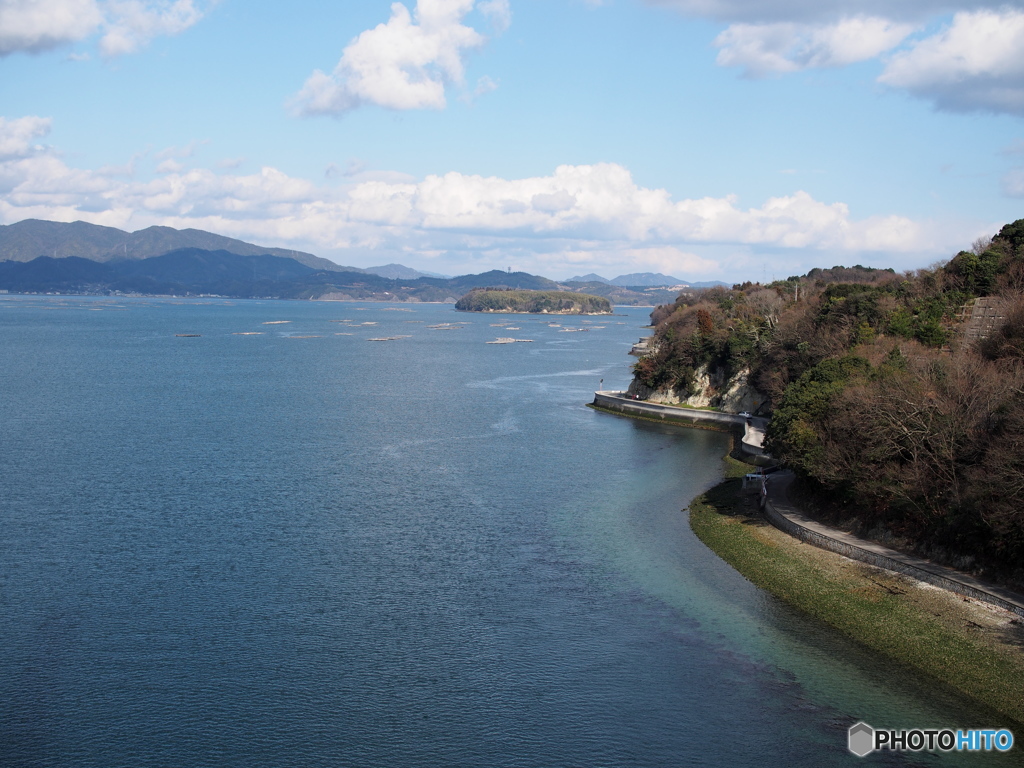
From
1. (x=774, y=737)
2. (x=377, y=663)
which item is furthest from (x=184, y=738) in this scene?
(x=774, y=737)

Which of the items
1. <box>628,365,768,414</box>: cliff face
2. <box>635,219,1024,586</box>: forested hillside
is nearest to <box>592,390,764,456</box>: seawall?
<box>628,365,768,414</box>: cliff face

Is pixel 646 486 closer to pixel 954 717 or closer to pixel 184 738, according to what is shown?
pixel 954 717

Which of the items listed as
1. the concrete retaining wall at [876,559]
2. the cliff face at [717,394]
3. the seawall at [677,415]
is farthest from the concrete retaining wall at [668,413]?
the concrete retaining wall at [876,559]

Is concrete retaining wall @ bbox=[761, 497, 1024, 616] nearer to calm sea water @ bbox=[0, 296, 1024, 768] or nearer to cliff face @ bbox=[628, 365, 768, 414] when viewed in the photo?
calm sea water @ bbox=[0, 296, 1024, 768]

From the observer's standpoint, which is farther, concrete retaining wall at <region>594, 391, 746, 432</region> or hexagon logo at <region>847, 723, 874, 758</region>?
concrete retaining wall at <region>594, 391, 746, 432</region>

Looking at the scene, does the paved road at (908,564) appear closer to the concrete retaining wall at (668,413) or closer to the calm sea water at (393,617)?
the calm sea water at (393,617)
